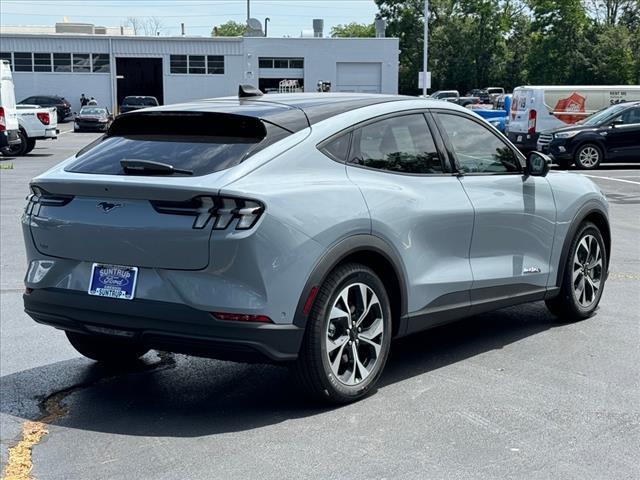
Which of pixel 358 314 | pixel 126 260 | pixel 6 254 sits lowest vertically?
pixel 6 254

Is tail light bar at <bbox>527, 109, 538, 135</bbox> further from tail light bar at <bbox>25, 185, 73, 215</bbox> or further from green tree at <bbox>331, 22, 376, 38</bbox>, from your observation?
green tree at <bbox>331, 22, 376, 38</bbox>

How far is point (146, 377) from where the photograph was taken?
18.9 feet

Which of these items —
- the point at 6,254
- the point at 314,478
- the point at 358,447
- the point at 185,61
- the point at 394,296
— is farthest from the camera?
the point at 185,61

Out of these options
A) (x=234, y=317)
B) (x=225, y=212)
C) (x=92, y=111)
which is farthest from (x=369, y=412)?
(x=92, y=111)

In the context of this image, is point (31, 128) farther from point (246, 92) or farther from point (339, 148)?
point (339, 148)

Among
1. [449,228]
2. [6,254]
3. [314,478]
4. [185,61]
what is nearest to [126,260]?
[314,478]

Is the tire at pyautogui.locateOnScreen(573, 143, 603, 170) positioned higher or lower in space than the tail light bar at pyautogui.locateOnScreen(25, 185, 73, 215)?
lower

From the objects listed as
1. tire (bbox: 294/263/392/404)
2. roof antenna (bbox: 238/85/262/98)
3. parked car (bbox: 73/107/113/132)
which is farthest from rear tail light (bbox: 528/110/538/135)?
parked car (bbox: 73/107/113/132)

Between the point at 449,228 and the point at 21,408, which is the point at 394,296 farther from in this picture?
the point at 21,408

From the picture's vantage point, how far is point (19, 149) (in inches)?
1089

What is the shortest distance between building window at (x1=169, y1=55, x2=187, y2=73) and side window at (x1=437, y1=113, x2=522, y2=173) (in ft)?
203

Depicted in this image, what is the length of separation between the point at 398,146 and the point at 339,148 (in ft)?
1.76

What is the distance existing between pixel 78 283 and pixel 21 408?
2.86 ft

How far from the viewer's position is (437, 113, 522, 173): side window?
5.99m
